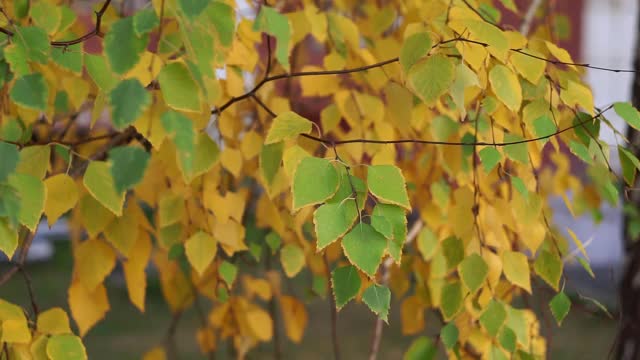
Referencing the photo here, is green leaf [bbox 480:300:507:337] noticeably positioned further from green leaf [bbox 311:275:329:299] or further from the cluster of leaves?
green leaf [bbox 311:275:329:299]

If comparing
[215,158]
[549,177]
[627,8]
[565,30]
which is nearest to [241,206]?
[215,158]

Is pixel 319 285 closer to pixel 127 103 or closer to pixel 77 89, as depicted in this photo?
pixel 77 89

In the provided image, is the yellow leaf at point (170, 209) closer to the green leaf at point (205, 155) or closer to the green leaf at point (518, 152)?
the green leaf at point (205, 155)

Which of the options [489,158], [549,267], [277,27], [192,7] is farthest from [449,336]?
[192,7]

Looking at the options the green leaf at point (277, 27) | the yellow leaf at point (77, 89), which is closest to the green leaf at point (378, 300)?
the green leaf at point (277, 27)

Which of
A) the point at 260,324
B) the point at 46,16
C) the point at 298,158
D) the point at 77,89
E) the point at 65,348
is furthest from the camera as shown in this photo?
the point at 260,324

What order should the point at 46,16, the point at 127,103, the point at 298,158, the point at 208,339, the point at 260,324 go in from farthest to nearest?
the point at 208,339
the point at 260,324
the point at 46,16
the point at 298,158
the point at 127,103

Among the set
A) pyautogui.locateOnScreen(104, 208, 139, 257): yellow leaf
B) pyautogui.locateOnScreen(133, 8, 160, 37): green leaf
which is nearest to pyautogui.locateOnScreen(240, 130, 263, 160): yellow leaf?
pyautogui.locateOnScreen(104, 208, 139, 257): yellow leaf

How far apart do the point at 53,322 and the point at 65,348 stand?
49 mm

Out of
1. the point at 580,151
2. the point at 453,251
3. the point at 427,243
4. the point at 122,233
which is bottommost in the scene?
the point at 427,243

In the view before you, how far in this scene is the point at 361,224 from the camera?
0.71 meters

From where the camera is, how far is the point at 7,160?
674mm

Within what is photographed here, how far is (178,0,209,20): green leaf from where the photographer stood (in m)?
0.63

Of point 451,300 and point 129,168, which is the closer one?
point 129,168
